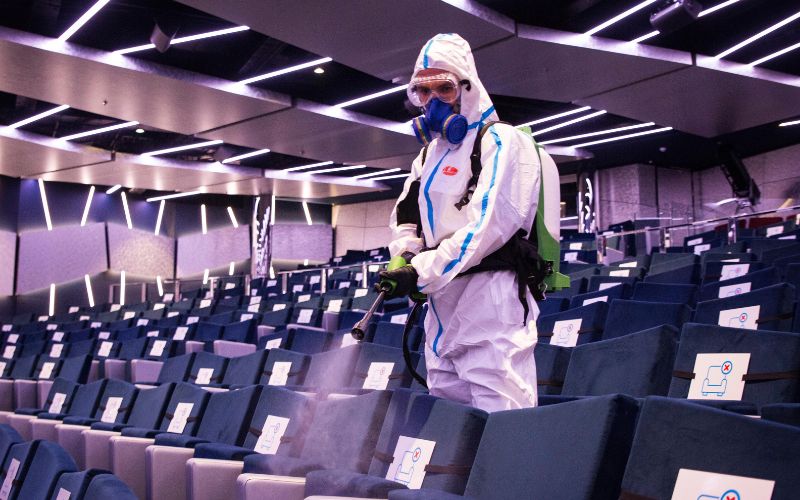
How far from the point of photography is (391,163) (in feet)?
47.5

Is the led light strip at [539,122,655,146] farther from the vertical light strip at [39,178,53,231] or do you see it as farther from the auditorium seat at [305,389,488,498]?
the auditorium seat at [305,389,488,498]

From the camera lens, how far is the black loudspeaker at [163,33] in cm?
816

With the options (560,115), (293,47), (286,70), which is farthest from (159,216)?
(293,47)

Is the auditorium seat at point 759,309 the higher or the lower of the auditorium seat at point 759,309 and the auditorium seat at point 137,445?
the higher

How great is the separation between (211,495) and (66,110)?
10.2 metres

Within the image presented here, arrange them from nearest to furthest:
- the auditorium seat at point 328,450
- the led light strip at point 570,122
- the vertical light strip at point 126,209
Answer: the auditorium seat at point 328,450, the led light strip at point 570,122, the vertical light strip at point 126,209

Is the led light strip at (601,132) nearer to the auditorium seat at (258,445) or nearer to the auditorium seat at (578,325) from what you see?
the auditorium seat at (578,325)

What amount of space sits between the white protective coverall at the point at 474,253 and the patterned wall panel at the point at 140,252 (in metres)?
15.2

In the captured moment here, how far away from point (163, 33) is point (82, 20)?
781 millimetres

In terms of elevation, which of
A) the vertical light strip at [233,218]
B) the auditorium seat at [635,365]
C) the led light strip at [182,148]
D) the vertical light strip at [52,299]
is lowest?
the vertical light strip at [52,299]

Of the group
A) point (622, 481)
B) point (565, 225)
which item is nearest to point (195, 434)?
point (622, 481)

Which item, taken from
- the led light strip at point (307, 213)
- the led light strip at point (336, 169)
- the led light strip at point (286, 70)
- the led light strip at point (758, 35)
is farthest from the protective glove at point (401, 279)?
the led light strip at point (307, 213)

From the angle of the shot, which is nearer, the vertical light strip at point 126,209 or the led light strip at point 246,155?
the led light strip at point 246,155

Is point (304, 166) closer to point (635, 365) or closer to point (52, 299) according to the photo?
point (52, 299)
